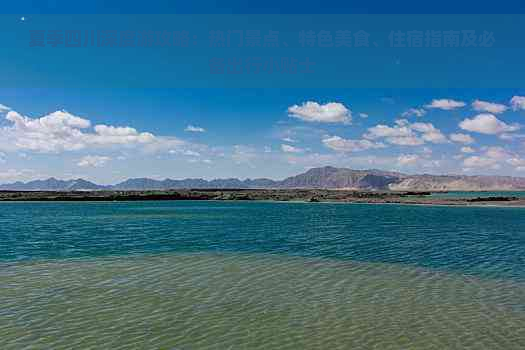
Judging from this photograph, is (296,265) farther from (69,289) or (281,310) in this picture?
(69,289)

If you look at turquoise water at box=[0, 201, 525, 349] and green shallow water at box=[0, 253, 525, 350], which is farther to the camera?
turquoise water at box=[0, 201, 525, 349]

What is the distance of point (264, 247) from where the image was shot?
95.2ft

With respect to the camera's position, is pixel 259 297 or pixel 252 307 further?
pixel 259 297

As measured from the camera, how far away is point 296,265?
72.3ft

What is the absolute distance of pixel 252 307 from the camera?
1400 centimetres

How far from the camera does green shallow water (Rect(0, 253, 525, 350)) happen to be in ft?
36.0

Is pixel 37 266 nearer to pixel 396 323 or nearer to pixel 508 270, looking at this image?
pixel 396 323

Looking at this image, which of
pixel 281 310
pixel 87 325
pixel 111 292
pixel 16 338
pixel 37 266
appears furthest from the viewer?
pixel 37 266

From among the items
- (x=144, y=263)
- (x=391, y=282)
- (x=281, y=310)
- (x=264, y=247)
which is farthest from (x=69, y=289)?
(x=264, y=247)

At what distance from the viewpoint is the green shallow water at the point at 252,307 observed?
11.0 metres

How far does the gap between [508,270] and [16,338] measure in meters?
21.4

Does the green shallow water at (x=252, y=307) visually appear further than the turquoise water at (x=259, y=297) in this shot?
No

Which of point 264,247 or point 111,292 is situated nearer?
point 111,292

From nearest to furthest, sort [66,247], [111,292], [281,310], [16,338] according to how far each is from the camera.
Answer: [16,338], [281,310], [111,292], [66,247]
